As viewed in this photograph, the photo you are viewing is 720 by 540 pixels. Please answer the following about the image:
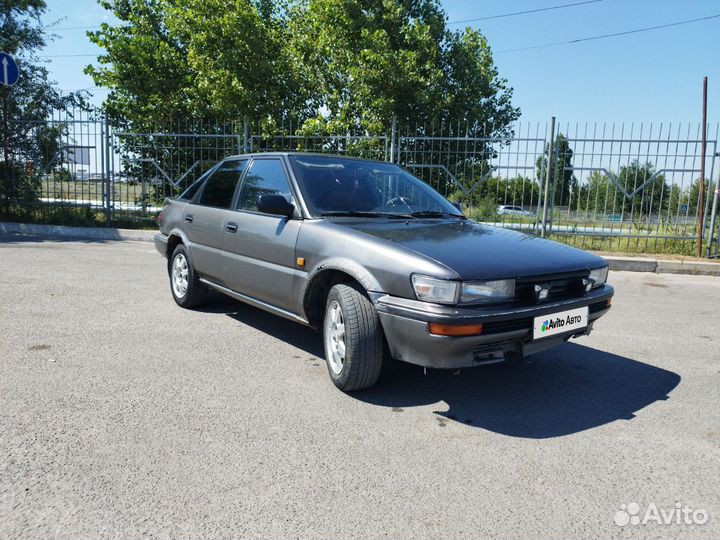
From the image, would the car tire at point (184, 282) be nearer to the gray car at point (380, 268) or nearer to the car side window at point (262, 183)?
the gray car at point (380, 268)

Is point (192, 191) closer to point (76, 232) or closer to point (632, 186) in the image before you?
point (76, 232)

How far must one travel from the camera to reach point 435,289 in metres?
2.92

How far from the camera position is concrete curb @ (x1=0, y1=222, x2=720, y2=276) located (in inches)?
366

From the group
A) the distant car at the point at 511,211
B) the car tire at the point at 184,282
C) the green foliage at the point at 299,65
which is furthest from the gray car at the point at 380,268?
the green foliage at the point at 299,65

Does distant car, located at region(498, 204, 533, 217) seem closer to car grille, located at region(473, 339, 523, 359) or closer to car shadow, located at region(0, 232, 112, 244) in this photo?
car grille, located at region(473, 339, 523, 359)

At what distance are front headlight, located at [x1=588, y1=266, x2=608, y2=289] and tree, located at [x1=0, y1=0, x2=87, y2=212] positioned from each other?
41.8 feet

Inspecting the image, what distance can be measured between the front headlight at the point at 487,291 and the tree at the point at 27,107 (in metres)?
12.6

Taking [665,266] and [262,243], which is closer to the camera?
[262,243]

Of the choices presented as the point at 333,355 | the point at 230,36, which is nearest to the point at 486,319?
the point at 333,355

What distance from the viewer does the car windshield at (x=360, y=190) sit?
4.02 meters

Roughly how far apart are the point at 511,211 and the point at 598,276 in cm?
781

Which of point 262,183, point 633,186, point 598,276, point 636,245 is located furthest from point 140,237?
point 636,245

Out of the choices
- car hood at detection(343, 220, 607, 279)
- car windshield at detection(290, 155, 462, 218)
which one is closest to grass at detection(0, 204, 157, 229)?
car windshield at detection(290, 155, 462, 218)

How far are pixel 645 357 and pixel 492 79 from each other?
16206mm
